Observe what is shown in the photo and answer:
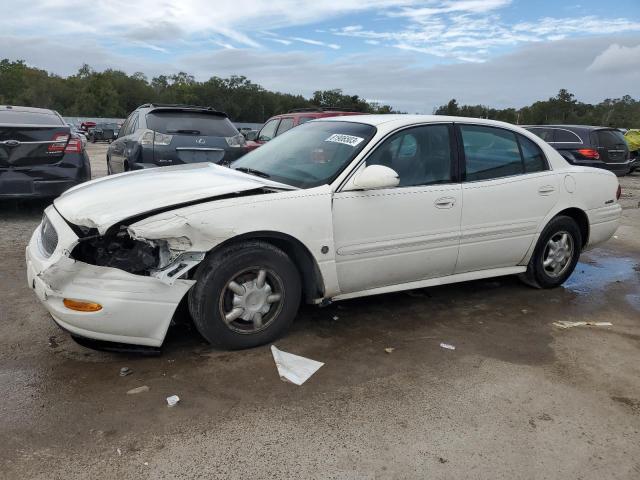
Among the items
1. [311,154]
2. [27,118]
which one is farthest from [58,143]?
[311,154]

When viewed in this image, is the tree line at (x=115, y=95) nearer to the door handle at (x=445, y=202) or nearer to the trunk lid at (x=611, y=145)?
the trunk lid at (x=611, y=145)

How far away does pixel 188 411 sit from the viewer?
283 centimetres

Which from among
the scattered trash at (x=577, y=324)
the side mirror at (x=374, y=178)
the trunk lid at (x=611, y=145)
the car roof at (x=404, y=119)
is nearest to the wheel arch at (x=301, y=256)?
the side mirror at (x=374, y=178)

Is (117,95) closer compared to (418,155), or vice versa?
(418,155)

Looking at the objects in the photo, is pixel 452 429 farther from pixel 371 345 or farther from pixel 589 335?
pixel 589 335

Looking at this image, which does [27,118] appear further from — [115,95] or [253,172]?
[115,95]

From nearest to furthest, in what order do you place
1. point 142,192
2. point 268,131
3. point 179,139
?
point 142,192 → point 179,139 → point 268,131

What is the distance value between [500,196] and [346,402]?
2326 millimetres

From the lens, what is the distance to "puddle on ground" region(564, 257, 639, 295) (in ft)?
17.4

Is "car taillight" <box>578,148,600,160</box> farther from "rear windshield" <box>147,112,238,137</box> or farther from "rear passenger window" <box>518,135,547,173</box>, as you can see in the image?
"rear passenger window" <box>518,135,547,173</box>

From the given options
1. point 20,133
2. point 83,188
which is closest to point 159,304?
point 83,188

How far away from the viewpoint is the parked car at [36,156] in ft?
21.9

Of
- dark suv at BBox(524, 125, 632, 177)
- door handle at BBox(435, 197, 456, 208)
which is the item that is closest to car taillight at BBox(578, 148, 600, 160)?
dark suv at BBox(524, 125, 632, 177)

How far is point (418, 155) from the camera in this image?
4.13 meters
